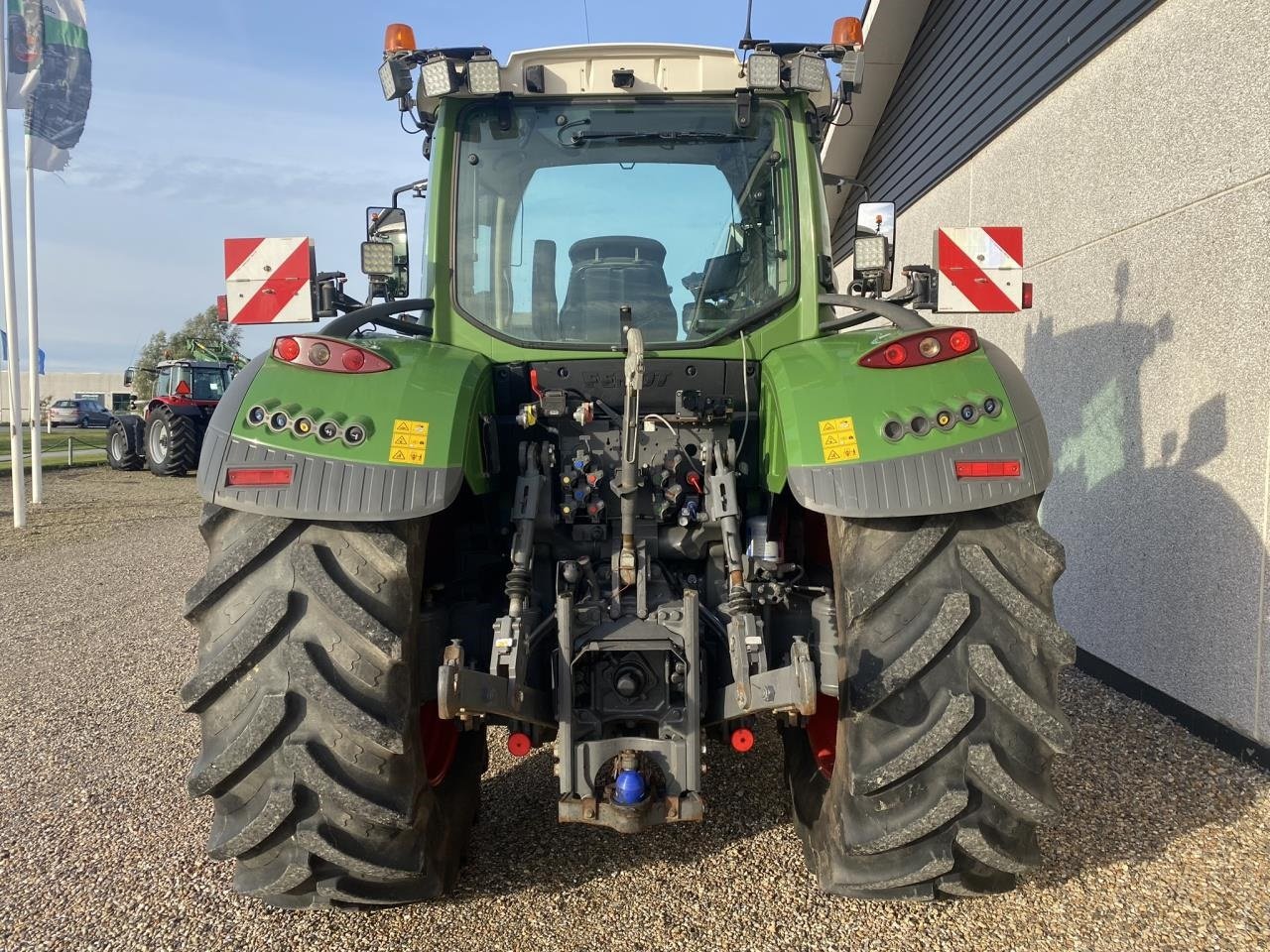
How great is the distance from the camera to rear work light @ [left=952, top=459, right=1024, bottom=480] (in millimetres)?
2299

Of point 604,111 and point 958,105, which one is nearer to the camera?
point 604,111

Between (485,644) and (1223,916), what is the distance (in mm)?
2256

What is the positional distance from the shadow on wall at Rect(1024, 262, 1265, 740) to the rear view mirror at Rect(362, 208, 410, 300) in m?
3.51

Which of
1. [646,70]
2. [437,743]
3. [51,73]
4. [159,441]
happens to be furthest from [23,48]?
[437,743]

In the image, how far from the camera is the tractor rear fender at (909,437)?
2.28 m

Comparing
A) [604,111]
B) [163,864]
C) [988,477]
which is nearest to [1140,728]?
[988,477]

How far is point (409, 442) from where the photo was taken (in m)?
2.34

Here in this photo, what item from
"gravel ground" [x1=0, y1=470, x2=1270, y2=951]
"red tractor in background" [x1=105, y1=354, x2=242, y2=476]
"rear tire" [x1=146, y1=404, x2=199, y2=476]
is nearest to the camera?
"gravel ground" [x1=0, y1=470, x2=1270, y2=951]

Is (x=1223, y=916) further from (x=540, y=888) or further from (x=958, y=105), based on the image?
(x=958, y=105)

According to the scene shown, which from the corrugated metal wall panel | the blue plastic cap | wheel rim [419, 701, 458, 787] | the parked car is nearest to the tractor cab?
the corrugated metal wall panel

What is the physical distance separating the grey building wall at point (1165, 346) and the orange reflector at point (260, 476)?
364 centimetres

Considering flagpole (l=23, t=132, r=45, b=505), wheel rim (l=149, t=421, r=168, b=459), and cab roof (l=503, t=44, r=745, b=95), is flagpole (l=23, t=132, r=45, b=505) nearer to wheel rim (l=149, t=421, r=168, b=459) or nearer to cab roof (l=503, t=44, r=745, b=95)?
wheel rim (l=149, t=421, r=168, b=459)

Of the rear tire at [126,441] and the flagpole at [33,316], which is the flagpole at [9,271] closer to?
the flagpole at [33,316]

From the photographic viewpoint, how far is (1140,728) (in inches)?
163
